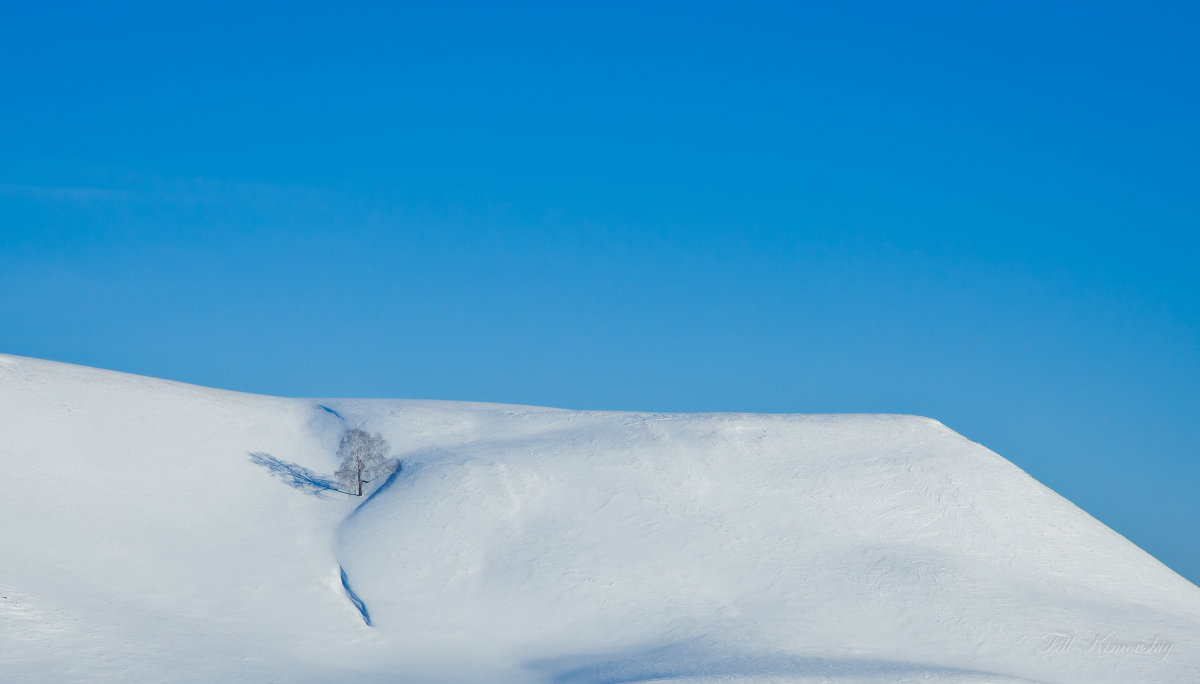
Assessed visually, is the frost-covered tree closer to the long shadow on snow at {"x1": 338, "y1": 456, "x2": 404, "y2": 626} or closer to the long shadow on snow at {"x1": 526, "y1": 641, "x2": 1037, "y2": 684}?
the long shadow on snow at {"x1": 338, "y1": 456, "x2": 404, "y2": 626}

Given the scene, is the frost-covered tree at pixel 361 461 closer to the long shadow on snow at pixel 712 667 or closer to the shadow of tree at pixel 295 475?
the shadow of tree at pixel 295 475

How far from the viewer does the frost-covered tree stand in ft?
161

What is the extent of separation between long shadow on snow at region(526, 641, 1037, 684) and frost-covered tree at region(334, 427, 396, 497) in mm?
16906

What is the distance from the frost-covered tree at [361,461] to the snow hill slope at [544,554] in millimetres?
1198

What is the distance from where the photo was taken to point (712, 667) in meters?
34.1

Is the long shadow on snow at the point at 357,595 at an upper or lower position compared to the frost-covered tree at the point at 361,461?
lower

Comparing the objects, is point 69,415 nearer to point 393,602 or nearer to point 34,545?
point 34,545

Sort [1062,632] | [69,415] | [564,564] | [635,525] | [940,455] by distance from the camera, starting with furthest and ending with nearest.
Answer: [940,455]
[69,415]
[635,525]
[564,564]
[1062,632]

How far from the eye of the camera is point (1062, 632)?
38406 mm

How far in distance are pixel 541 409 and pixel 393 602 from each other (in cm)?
2116

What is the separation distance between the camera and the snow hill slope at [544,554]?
116ft

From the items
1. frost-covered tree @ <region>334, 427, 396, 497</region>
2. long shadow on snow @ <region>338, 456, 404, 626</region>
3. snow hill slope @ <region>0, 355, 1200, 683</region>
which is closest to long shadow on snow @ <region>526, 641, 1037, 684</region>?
snow hill slope @ <region>0, 355, 1200, 683</region>

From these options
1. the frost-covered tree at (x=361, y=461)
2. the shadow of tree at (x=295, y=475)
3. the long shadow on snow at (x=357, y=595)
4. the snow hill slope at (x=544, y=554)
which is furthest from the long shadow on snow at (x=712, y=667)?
the shadow of tree at (x=295, y=475)

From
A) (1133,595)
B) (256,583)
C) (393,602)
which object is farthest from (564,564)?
(1133,595)
